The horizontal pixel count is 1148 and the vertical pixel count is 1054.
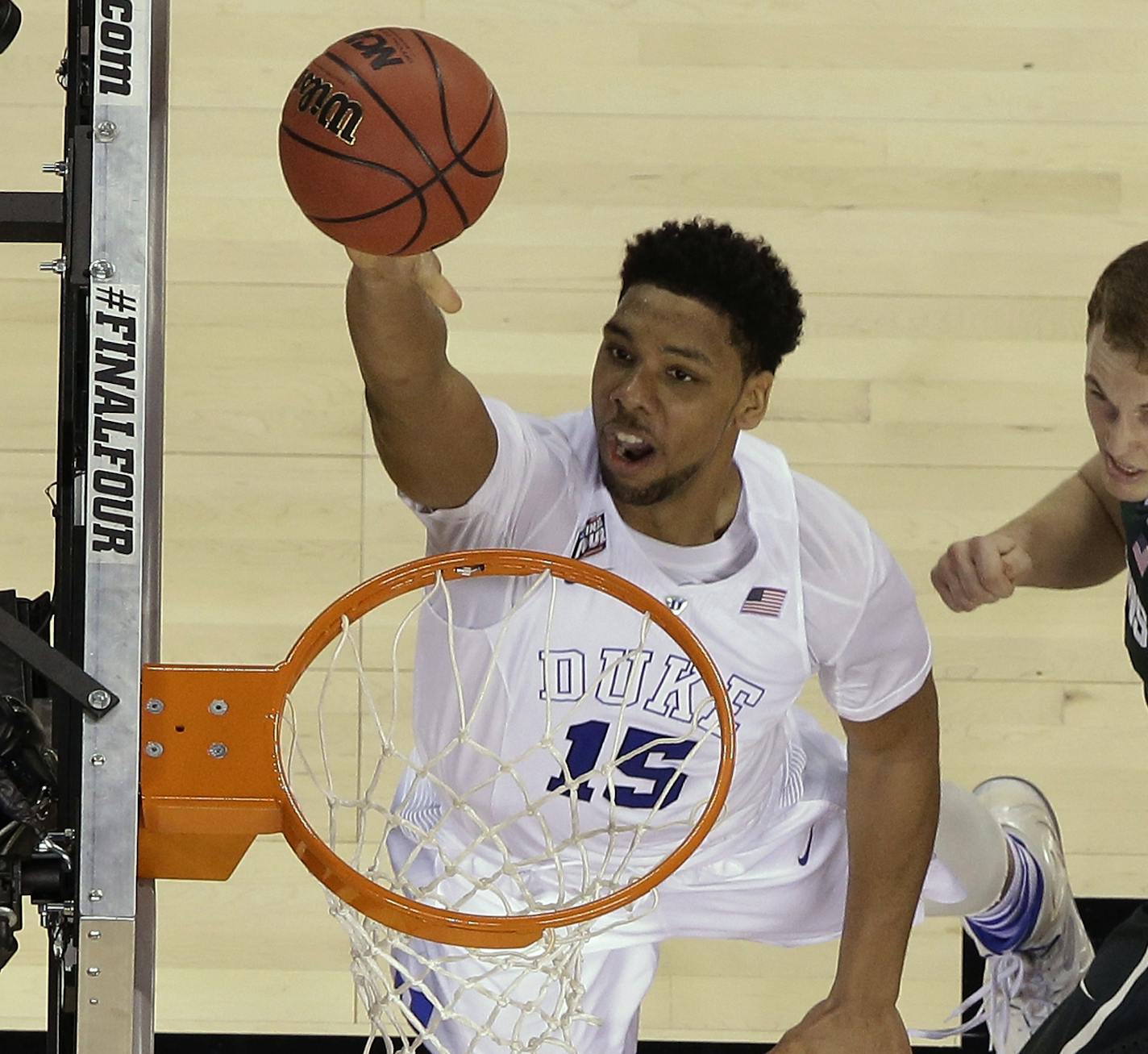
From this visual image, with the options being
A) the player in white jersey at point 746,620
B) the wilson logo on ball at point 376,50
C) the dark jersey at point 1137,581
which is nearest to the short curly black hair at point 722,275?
the player in white jersey at point 746,620

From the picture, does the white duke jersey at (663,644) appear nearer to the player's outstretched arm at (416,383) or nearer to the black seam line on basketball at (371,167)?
the player's outstretched arm at (416,383)

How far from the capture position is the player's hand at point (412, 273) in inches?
64.3

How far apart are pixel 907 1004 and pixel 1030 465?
918 mm

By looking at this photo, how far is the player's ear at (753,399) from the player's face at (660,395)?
0.11 ft

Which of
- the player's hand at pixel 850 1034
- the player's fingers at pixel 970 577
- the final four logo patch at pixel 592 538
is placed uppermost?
the final four logo patch at pixel 592 538

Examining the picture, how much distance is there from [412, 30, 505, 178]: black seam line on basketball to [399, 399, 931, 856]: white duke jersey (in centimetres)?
55

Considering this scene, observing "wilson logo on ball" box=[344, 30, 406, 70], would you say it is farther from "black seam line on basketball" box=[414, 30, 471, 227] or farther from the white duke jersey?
the white duke jersey

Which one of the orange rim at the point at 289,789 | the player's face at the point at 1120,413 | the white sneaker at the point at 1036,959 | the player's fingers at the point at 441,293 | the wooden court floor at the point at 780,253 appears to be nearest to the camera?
the orange rim at the point at 289,789

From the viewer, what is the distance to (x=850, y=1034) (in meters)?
2.31

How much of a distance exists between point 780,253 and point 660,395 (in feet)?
2.96

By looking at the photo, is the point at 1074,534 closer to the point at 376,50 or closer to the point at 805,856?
the point at 805,856

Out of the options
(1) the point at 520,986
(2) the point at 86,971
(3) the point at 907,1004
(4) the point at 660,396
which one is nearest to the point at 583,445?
(4) the point at 660,396

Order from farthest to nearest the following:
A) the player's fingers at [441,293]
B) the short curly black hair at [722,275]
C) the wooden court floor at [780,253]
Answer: the wooden court floor at [780,253] < the short curly black hair at [722,275] < the player's fingers at [441,293]

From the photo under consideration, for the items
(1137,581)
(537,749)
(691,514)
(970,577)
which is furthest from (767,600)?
(1137,581)
